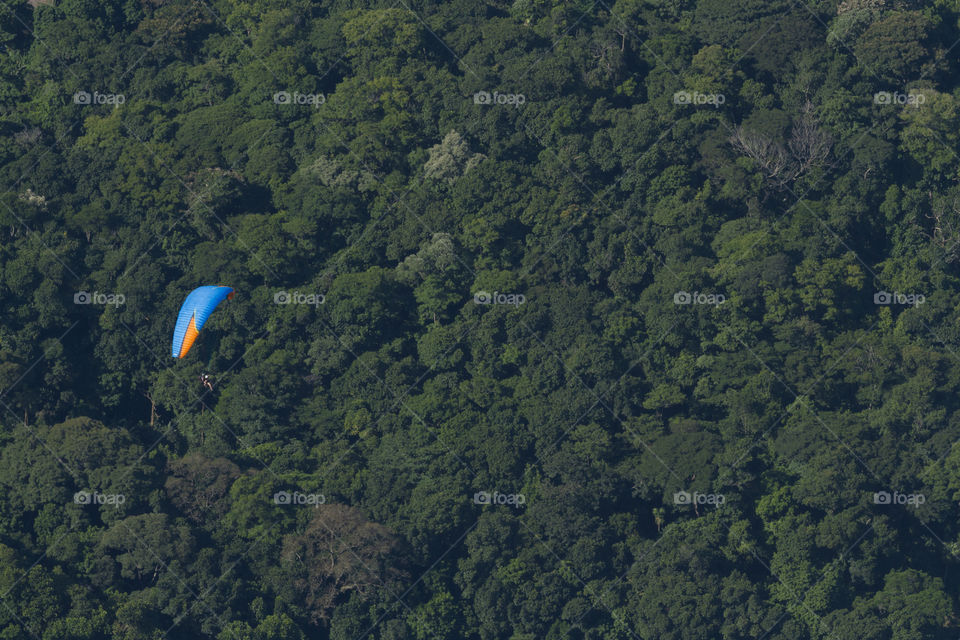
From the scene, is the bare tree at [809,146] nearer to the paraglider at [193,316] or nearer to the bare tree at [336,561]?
the paraglider at [193,316]

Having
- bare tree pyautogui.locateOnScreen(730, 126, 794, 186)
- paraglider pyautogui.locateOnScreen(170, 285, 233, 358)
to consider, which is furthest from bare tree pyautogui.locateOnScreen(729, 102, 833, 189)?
paraglider pyautogui.locateOnScreen(170, 285, 233, 358)

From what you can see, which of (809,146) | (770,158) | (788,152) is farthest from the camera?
(788,152)

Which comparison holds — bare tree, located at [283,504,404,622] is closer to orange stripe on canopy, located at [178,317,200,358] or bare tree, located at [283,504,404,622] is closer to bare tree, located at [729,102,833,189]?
orange stripe on canopy, located at [178,317,200,358]

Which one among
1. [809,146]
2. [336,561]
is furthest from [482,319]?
[809,146]

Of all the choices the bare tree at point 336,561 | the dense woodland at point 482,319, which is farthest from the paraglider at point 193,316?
the bare tree at point 336,561

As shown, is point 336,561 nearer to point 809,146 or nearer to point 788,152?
point 788,152

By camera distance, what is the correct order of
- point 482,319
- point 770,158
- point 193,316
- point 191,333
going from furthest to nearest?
point 770,158 < point 482,319 < point 193,316 < point 191,333

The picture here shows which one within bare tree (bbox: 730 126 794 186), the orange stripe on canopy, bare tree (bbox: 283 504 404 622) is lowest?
bare tree (bbox: 283 504 404 622)
